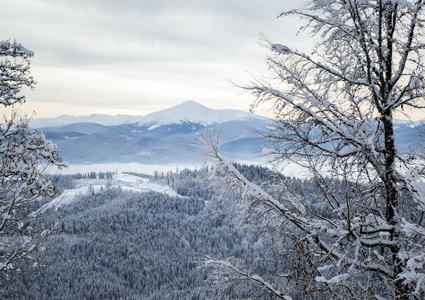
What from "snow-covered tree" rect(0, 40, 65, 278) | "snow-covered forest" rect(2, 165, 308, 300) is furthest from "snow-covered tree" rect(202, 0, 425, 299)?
"snow-covered forest" rect(2, 165, 308, 300)

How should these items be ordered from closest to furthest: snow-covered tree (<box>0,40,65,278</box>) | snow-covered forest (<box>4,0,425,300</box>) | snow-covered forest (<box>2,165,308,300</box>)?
snow-covered forest (<box>4,0,425,300</box>), snow-covered tree (<box>0,40,65,278</box>), snow-covered forest (<box>2,165,308,300</box>)

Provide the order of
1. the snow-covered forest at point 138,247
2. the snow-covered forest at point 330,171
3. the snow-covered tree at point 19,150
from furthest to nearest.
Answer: the snow-covered forest at point 138,247 → the snow-covered tree at point 19,150 → the snow-covered forest at point 330,171

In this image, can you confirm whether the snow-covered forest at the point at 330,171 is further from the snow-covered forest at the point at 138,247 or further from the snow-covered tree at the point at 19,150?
the snow-covered forest at the point at 138,247

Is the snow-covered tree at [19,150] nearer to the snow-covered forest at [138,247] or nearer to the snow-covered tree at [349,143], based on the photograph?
the snow-covered tree at [349,143]

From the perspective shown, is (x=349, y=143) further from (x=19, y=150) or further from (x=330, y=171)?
(x=19, y=150)

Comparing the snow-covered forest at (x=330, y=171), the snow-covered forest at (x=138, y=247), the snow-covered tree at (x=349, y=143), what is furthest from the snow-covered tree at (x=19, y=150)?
the snow-covered forest at (x=138, y=247)

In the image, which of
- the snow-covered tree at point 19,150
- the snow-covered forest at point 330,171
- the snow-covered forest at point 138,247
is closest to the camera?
the snow-covered forest at point 330,171

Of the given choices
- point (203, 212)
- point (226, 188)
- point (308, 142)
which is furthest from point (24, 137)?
point (203, 212)

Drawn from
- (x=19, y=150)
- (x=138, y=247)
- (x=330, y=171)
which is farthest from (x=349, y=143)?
(x=138, y=247)

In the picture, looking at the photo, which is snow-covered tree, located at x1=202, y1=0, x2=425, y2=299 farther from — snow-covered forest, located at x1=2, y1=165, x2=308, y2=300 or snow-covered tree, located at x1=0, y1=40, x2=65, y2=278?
snow-covered forest, located at x1=2, y1=165, x2=308, y2=300

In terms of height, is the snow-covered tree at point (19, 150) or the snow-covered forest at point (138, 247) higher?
the snow-covered tree at point (19, 150)

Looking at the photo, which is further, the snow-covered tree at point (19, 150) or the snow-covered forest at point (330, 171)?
the snow-covered tree at point (19, 150)

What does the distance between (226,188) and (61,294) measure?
9014cm

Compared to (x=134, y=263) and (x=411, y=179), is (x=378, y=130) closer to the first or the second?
(x=411, y=179)
